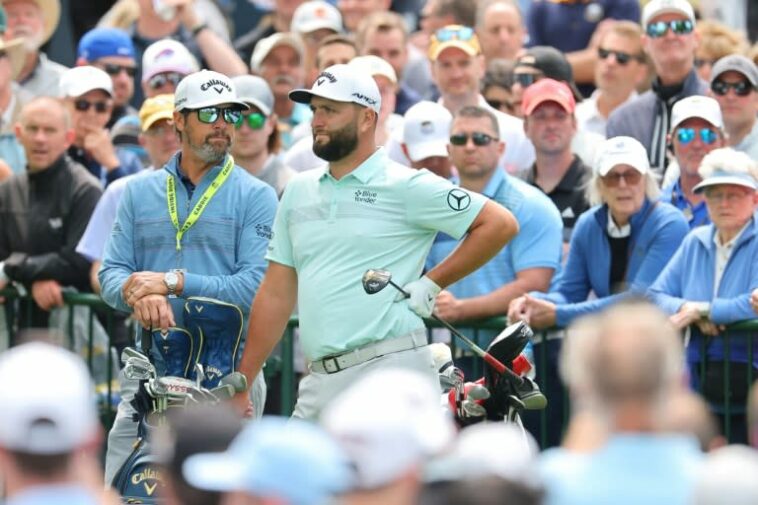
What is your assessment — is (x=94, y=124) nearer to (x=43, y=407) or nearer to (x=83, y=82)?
(x=83, y=82)

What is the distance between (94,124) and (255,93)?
Answer: 1.37 meters

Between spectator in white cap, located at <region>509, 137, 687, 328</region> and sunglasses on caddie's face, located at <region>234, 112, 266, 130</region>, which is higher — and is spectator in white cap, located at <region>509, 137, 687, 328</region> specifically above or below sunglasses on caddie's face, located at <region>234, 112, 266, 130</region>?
below

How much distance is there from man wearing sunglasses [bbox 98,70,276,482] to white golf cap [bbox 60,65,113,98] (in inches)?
124

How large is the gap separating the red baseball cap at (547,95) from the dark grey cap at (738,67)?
88 cm

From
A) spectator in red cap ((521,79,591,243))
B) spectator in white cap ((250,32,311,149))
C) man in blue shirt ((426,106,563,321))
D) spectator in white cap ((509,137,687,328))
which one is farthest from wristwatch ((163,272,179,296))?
spectator in white cap ((250,32,311,149))

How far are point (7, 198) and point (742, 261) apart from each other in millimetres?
4540

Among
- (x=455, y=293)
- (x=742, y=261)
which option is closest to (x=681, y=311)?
(x=742, y=261)

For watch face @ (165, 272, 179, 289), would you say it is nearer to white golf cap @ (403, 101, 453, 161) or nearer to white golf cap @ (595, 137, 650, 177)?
white golf cap @ (595, 137, 650, 177)

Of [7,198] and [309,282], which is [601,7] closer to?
[7,198]

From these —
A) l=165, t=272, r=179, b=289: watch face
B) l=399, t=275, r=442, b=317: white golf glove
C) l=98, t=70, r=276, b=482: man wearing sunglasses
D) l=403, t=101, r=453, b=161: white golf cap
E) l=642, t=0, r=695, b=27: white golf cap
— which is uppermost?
l=642, t=0, r=695, b=27: white golf cap

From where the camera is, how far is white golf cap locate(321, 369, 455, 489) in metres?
5.18

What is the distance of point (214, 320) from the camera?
9.09m

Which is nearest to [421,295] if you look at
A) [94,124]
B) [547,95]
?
[547,95]

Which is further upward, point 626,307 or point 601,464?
point 626,307
